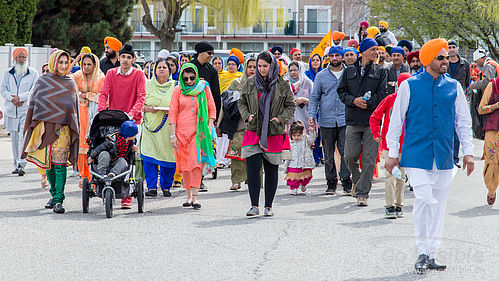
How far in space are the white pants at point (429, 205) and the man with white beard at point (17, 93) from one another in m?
8.75

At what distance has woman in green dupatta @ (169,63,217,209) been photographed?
1063 centimetres

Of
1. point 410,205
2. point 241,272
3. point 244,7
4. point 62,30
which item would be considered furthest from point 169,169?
point 244,7

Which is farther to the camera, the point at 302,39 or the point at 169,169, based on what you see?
→ the point at 302,39

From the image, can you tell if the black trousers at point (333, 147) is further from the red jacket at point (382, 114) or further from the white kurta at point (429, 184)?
the white kurta at point (429, 184)

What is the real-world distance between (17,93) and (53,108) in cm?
398

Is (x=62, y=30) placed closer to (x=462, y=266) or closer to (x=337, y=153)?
(x=337, y=153)

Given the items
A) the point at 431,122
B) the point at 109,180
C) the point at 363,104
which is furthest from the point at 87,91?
the point at 431,122

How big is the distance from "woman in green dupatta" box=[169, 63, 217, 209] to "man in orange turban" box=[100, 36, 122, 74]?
270 cm

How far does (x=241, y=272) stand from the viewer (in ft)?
22.1

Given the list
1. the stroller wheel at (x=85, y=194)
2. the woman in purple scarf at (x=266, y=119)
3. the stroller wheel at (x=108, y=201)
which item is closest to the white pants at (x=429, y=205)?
the woman in purple scarf at (x=266, y=119)

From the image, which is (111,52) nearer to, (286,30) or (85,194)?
(85,194)

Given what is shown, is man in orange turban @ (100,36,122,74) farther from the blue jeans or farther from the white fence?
the white fence

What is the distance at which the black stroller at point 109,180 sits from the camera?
384 inches

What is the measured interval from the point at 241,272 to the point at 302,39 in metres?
62.7
